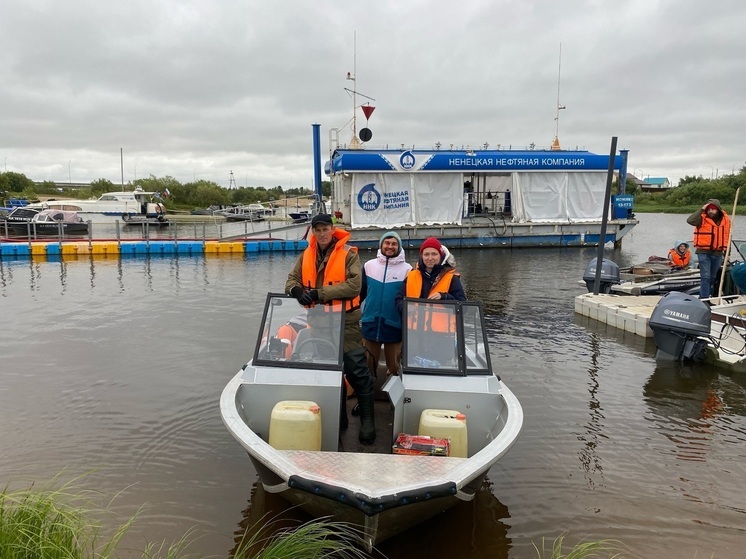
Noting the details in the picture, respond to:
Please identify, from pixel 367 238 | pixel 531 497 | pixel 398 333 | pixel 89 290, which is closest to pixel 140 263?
pixel 89 290

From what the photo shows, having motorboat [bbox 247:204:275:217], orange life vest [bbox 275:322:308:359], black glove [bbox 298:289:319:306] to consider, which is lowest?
orange life vest [bbox 275:322:308:359]

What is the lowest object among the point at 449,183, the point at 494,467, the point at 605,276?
the point at 494,467

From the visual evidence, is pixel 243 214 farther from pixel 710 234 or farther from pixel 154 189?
pixel 154 189

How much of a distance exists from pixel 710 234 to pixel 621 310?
219 centimetres

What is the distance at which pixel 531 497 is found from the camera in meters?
5.16

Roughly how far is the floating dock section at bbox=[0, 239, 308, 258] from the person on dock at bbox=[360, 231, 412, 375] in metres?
19.8

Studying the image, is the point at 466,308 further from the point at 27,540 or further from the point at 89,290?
the point at 89,290

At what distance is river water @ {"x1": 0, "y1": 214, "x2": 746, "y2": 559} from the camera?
4.65 metres

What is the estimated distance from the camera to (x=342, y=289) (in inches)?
201

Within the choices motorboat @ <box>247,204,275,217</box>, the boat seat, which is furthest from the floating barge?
the boat seat

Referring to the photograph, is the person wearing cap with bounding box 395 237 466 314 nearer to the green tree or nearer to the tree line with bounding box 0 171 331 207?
the tree line with bounding box 0 171 331 207

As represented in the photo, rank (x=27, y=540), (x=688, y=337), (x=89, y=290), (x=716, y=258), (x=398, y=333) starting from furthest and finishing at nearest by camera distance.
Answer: (x=89, y=290) → (x=716, y=258) → (x=688, y=337) → (x=398, y=333) → (x=27, y=540)

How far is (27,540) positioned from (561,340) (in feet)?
31.0

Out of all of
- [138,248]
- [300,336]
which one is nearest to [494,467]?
[300,336]
